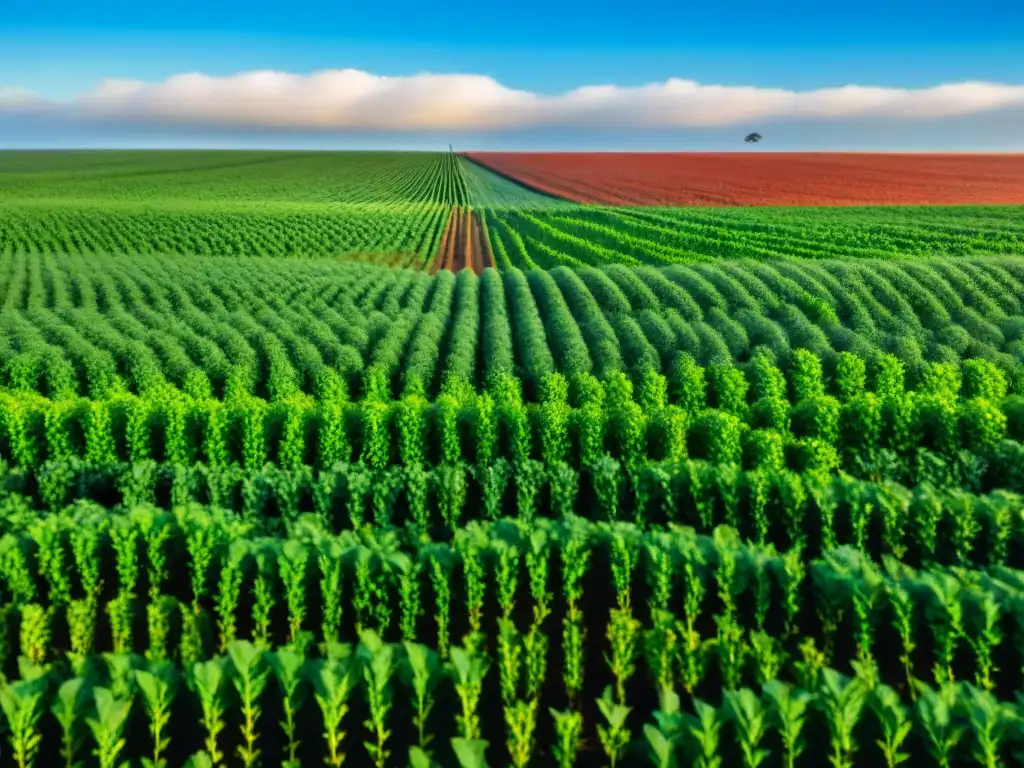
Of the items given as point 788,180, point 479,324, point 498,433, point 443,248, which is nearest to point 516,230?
point 443,248

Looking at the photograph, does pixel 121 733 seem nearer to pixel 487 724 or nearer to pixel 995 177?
pixel 487 724

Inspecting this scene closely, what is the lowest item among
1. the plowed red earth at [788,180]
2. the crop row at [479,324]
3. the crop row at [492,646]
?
the crop row at [492,646]

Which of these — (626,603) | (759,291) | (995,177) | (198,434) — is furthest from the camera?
(995,177)

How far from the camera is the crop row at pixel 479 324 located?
20.2 metres

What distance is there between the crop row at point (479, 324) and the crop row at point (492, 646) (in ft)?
28.6

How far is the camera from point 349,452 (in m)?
15.1

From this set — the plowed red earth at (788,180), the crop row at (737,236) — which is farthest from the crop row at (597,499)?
the plowed red earth at (788,180)

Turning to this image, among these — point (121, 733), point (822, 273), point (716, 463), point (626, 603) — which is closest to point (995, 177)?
point (822, 273)

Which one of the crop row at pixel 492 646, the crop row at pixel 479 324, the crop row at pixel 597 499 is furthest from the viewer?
the crop row at pixel 479 324

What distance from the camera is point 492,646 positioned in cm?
1038

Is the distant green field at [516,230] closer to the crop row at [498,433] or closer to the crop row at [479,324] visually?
the crop row at [479,324]

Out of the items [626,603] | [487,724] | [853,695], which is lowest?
[487,724]

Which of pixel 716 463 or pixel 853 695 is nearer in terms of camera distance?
pixel 853 695

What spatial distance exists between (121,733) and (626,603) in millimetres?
6678
